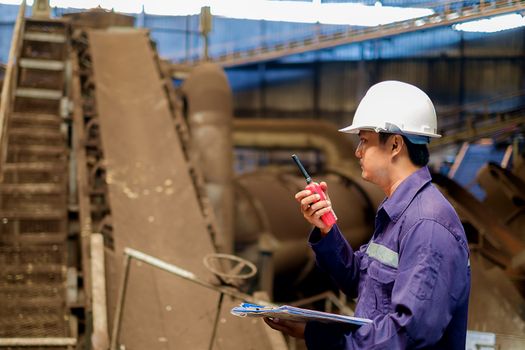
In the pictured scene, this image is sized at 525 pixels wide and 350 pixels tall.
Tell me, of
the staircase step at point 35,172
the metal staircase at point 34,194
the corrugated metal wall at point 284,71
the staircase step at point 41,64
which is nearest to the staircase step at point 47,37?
the metal staircase at point 34,194

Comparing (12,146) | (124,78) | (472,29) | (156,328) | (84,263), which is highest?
(472,29)

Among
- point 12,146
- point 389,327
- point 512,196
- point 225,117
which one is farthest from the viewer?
point 225,117

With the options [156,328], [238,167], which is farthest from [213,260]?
[238,167]

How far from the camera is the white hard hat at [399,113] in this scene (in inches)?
103

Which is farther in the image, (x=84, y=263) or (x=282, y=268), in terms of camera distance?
(x=282, y=268)

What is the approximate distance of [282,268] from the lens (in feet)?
36.3

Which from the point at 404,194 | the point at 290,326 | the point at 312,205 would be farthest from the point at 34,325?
the point at 404,194

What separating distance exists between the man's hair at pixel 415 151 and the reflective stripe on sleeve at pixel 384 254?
331mm

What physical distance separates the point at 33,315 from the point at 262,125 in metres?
11.1

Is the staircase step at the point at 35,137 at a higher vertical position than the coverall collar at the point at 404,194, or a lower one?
lower

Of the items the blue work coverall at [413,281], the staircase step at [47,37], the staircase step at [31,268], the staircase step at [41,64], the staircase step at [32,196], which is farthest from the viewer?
the staircase step at [47,37]

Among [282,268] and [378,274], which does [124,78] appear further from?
[378,274]

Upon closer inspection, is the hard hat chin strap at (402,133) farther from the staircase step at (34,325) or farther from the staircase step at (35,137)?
the staircase step at (35,137)

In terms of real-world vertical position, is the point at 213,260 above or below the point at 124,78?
below
